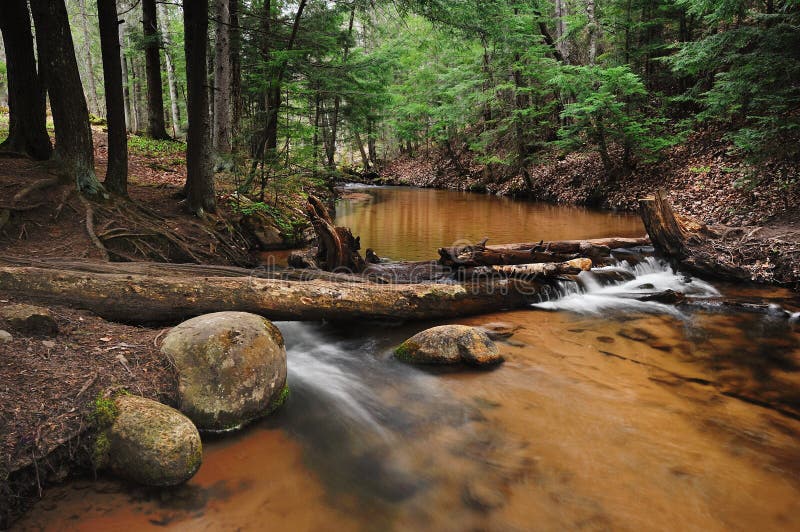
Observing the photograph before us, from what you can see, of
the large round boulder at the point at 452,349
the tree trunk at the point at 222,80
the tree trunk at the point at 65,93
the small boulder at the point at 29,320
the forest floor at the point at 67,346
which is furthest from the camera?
the tree trunk at the point at 222,80

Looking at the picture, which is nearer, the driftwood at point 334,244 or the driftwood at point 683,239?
the driftwood at point 334,244

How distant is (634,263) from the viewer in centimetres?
891

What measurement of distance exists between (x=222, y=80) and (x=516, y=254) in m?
8.28

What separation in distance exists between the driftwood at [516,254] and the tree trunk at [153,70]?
37.8ft

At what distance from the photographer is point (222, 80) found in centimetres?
1059

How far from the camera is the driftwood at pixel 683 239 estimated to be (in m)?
8.19

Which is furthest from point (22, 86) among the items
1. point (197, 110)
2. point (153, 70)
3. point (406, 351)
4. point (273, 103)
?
point (153, 70)

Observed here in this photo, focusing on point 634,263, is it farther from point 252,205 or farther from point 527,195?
point 527,195

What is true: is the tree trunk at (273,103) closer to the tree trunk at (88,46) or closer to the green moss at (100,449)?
the green moss at (100,449)

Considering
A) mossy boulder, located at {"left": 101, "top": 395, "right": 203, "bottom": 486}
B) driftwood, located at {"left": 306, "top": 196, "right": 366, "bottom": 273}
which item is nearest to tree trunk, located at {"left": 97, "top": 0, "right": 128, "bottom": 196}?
driftwood, located at {"left": 306, "top": 196, "right": 366, "bottom": 273}

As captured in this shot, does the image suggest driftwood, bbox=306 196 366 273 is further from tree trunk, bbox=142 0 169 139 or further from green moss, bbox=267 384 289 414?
tree trunk, bbox=142 0 169 139

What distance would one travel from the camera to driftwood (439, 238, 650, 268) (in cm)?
701

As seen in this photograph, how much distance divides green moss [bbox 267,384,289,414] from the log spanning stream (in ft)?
0.25

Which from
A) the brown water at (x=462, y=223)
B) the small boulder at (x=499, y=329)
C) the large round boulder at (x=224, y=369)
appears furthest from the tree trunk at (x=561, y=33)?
the large round boulder at (x=224, y=369)
